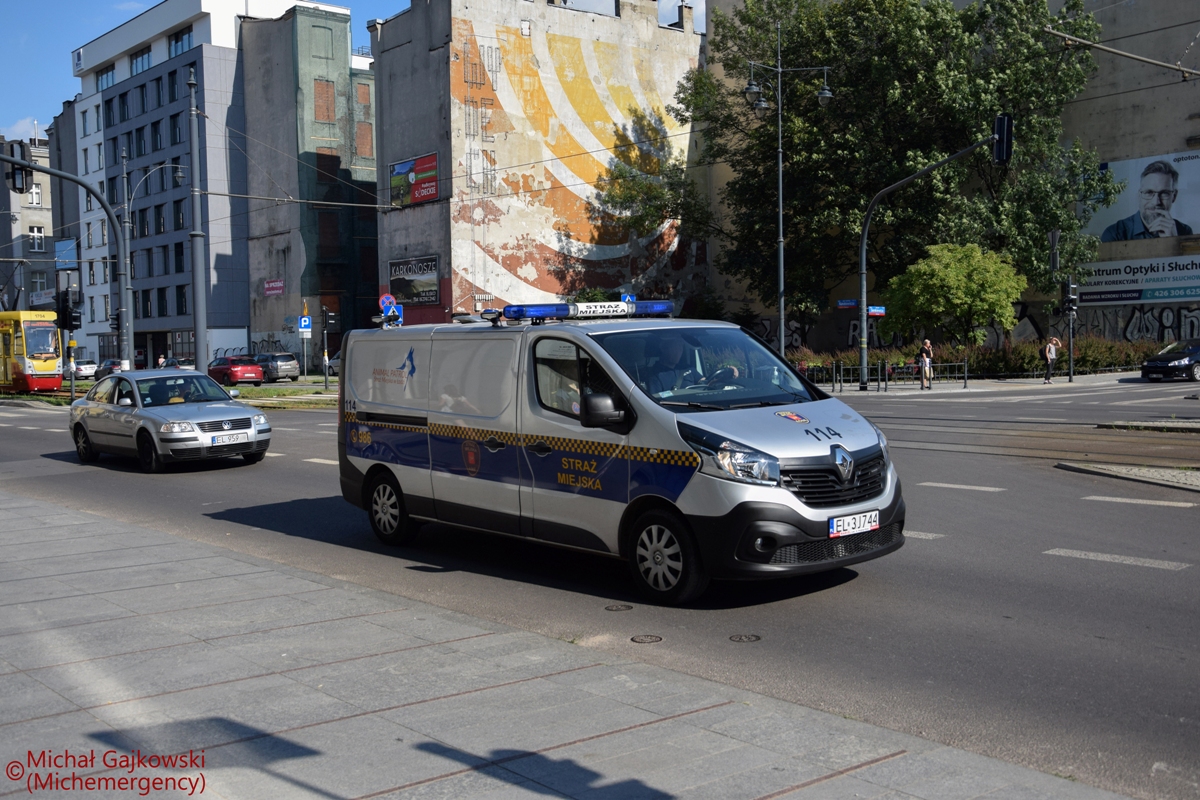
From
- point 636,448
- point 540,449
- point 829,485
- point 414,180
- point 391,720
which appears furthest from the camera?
point 414,180

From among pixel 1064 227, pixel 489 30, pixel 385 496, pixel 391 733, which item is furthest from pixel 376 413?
pixel 489 30

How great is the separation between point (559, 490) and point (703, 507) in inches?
54.1

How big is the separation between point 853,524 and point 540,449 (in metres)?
2.32

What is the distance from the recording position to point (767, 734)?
4617mm

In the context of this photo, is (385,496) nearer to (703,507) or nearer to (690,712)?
(703,507)

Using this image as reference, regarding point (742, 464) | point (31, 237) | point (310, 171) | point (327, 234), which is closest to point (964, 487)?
point (742, 464)

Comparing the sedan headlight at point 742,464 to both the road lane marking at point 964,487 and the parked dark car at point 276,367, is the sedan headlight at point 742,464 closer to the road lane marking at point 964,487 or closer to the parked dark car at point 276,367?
the road lane marking at point 964,487

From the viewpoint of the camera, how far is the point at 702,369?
25.4ft

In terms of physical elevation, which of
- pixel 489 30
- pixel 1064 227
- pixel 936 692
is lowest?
pixel 936 692

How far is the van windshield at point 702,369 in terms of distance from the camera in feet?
24.5

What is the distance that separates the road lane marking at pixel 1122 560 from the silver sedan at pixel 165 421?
11.6 metres

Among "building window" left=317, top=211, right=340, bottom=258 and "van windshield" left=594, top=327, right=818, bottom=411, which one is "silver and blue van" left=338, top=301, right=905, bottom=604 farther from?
"building window" left=317, top=211, right=340, bottom=258

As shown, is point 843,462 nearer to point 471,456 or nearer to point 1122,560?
point 1122,560

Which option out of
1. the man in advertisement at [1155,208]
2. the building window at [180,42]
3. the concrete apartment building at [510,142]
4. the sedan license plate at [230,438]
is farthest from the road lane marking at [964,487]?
the building window at [180,42]
